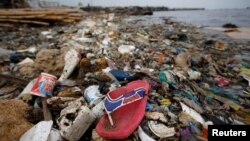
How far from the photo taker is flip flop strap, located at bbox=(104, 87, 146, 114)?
2.35 meters

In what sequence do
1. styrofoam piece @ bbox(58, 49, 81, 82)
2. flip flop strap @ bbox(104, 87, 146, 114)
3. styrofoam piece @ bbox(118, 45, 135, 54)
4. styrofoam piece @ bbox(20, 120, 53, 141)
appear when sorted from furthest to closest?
styrofoam piece @ bbox(118, 45, 135, 54) → styrofoam piece @ bbox(58, 49, 81, 82) → flip flop strap @ bbox(104, 87, 146, 114) → styrofoam piece @ bbox(20, 120, 53, 141)

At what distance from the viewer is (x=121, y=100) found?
2412 millimetres

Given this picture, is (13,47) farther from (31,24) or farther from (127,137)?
(127,137)

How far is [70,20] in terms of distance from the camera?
13.4 metres

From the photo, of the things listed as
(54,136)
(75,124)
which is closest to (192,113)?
(75,124)

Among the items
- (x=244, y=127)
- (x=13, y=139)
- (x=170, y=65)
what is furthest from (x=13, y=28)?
(x=244, y=127)

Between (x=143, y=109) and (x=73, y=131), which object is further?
(x=143, y=109)

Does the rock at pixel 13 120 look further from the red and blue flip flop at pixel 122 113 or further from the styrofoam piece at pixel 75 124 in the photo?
the red and blue flip flop at pixel 122 113

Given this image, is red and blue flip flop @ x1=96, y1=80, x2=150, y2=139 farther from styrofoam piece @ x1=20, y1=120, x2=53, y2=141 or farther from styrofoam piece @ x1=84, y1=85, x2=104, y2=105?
styrofoam piece @ x1=20, y1=120, x2=53, y2=141

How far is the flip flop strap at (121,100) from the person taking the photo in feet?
7.71

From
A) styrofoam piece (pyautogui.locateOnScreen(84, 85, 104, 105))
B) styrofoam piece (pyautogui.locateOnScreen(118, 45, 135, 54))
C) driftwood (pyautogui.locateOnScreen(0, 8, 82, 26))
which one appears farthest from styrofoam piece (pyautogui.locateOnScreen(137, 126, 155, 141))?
driftwood (pyautogui.locateOnScreen(0, 8, 82, 26))

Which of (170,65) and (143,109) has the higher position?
(143,109)

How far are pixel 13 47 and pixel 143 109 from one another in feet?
18.9

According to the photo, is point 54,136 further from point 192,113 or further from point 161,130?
point 192,113
